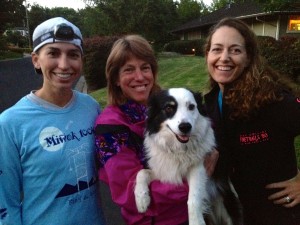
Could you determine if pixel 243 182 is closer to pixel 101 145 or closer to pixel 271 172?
pixel 271 172

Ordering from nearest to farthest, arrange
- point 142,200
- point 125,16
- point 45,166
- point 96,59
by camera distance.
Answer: point 45,166 < point 142,200 < point 96,59 < point 125,16

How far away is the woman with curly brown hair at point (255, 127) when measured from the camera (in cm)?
280

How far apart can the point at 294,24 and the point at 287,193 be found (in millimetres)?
27028

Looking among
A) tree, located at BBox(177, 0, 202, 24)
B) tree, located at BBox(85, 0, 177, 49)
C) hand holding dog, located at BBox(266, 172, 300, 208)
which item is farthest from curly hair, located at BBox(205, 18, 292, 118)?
tree, located at BBox(177, 0, 202, 24)

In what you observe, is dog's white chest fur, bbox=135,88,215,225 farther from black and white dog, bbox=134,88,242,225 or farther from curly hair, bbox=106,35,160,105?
curly hair, bbox=106,35,160,105

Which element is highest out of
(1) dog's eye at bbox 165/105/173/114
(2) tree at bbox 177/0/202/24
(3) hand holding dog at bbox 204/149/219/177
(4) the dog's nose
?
(2) tree at bbox 177/0/202/24

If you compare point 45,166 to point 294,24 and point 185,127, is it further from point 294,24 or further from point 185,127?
point 294,24

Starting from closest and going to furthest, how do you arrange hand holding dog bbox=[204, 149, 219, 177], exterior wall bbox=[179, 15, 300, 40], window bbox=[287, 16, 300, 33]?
hand holding dog bbox=[204, 149, 219, 177] → window bbox=[287, 16, 300, 33] → exterior wall bbox=[179, 15, 300, 40]

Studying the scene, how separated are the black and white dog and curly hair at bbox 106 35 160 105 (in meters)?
0.31

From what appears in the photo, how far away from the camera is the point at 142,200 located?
263cm

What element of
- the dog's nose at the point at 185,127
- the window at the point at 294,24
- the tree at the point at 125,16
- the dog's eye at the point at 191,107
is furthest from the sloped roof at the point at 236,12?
the dog's nose at the point at 185,127

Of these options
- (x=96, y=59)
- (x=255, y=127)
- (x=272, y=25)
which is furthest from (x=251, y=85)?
(x=272, y=25)

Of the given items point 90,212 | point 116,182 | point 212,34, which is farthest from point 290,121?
point 90,212

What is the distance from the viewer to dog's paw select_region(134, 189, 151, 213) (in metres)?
2.62
